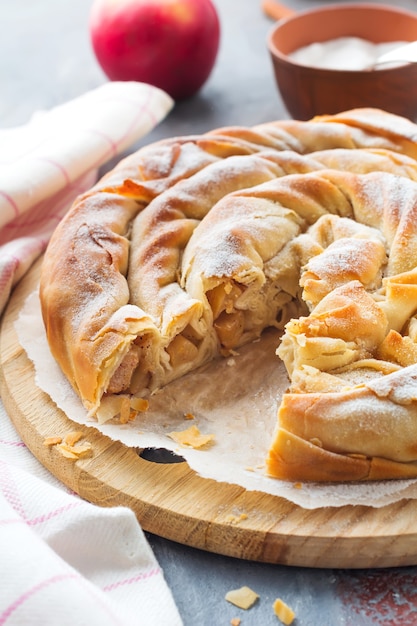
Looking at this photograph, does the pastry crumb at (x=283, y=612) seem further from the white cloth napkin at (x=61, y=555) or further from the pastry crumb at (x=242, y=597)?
the white cloth napkin at (x=61, y=555)

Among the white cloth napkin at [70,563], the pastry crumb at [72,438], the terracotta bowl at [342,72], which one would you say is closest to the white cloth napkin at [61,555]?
the white cloth napkin at [70,563]

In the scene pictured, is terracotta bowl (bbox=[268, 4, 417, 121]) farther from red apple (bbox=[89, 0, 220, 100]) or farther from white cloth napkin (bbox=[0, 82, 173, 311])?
white cloth napkin (bbox=[0, 82, 173, 311])

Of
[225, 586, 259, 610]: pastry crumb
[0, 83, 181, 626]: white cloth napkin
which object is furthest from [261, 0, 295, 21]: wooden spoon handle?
[225, 586, 259, 610]: pastry crumb

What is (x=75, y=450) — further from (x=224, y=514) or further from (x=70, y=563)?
(x=224, y=514)

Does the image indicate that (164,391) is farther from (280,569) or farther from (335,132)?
(335,132)

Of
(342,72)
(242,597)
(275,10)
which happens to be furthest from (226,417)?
(275,10)

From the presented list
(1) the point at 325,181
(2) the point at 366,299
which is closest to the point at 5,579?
(2) the point at 366,299
